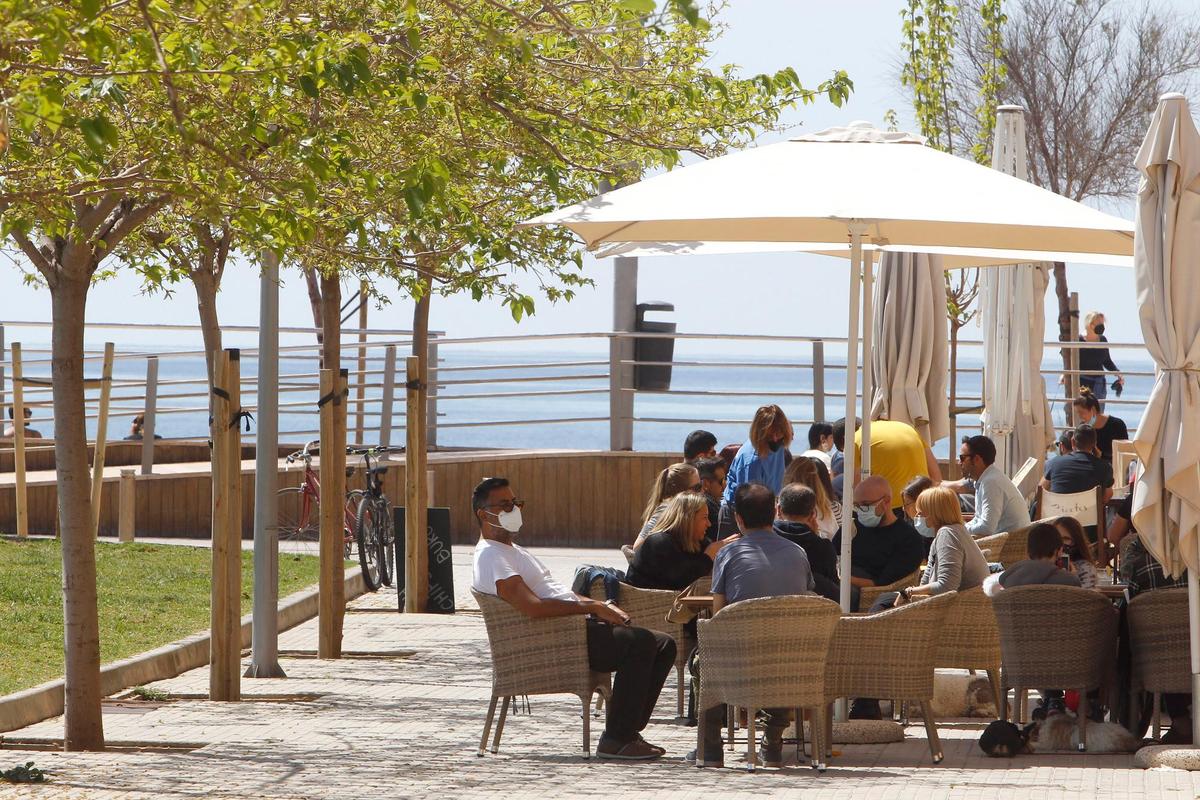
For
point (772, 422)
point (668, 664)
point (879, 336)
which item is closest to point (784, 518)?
point (668, 664)

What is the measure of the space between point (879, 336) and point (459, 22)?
4.82 m

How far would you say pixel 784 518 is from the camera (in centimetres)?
846

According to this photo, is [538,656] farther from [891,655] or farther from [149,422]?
[149,422]

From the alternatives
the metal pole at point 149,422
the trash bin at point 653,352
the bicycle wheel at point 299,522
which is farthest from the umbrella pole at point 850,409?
the metal pole at point 149,422

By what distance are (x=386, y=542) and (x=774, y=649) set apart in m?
8.35

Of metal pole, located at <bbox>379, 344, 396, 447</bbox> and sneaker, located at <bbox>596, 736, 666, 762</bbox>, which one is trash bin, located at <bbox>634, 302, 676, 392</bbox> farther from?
sneaker, located at <bbox>596, 736, 666, 762</bbox>

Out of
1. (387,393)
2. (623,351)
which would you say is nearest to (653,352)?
(623,351)

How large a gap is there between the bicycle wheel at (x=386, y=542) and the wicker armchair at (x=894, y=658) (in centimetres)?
778

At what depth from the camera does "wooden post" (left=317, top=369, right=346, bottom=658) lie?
11.0 m

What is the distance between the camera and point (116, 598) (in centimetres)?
1268

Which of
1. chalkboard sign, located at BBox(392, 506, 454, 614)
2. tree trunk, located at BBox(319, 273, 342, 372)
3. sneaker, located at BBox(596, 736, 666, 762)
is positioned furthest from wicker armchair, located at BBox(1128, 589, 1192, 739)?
chalkboard sign, located at BBox(392, 506, 454, 614)

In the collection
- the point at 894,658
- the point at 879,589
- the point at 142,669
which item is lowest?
the point at 142,669

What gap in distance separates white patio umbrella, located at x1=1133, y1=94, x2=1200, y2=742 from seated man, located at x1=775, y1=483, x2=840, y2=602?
1549 millimetres

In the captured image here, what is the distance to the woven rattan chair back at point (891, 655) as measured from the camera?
25.0 ft
